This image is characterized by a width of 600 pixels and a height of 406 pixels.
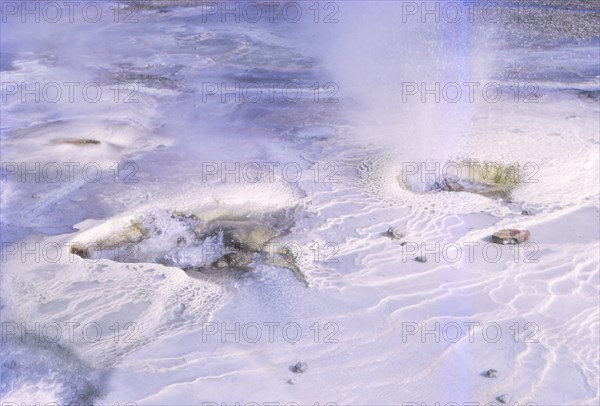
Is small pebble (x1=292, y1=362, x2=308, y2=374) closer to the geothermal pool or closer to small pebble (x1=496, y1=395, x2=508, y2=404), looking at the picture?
the geothermal pool

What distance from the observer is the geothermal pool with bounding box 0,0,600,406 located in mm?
3617

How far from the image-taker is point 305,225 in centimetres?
495

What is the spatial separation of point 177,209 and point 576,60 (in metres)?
5.74

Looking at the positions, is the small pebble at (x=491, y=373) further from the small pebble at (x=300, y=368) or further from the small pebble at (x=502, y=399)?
the small pebble at (x=300, y=368)

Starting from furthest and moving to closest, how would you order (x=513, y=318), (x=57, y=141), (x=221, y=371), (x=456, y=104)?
(x=456, y=104) → (x=57, y=141) → (x=513, y=318) → (x=221, y=371)

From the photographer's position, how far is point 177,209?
5164 mm

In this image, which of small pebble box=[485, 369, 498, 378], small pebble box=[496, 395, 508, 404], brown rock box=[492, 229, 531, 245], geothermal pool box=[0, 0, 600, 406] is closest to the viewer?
small pebble box=[496, 395, 508, 404]

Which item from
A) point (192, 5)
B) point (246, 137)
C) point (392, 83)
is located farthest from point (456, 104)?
point (192, 5)

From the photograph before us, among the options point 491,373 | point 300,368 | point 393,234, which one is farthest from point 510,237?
point 300,368

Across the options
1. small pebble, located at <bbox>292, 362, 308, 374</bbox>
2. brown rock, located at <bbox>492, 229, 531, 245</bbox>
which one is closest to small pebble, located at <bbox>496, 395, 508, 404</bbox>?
Result: small pebble, located at <bbox>292, 362, 308, 374</bbox>

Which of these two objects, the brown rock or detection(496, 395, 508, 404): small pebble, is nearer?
detection(496, 395, 508, 404): small pebble

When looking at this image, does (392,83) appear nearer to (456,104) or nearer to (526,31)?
(456,104)

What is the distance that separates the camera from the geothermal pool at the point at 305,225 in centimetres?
362

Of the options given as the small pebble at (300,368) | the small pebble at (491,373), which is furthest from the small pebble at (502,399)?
the small pebble at (300,368)
